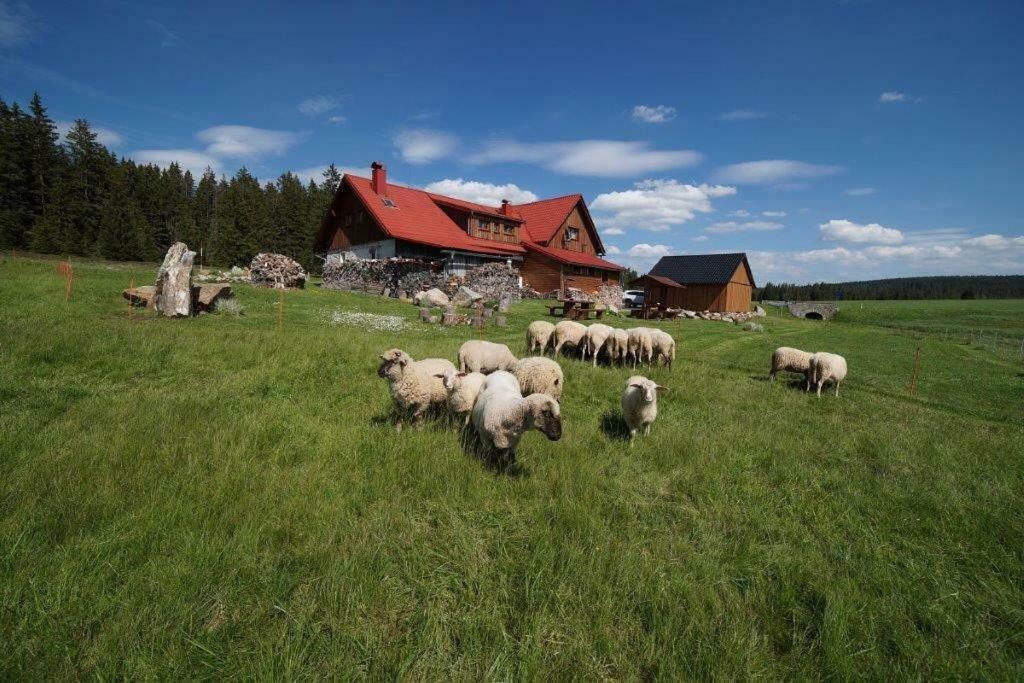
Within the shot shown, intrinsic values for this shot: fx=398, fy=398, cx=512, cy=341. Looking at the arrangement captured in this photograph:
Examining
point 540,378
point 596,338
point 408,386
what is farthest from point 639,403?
point 596,338

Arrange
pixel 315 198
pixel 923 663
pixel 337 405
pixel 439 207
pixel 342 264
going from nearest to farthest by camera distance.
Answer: pixel 923 663
pixel 337 405
pixel 342 264
pixel 439 207
pixel 315 198

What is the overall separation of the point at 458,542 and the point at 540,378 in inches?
159

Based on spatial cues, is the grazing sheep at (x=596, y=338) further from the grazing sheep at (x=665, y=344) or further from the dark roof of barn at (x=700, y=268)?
the dark roof of barn at (x=700, y=268)

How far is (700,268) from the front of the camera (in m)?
40.8

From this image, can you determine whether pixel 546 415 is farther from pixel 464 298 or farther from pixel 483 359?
pixel 464 298

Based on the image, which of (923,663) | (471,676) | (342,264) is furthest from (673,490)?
(342,264)

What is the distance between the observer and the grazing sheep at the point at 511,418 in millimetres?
4422

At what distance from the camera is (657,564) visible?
353cm

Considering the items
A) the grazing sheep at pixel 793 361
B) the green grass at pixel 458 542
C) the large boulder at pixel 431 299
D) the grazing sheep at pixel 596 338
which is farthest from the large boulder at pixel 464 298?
the green grass at pixel 458 542

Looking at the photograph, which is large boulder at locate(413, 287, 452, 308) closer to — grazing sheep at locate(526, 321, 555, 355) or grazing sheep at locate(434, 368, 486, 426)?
grazing sheep at locate(526, 321, 555, 355)

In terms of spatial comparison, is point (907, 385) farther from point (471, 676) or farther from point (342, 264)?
point (342, 264)

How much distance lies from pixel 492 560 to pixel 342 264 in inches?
1210

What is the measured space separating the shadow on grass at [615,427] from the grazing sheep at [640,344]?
4.91 meters

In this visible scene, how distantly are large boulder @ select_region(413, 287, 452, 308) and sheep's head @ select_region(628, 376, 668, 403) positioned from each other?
18.9 meters
